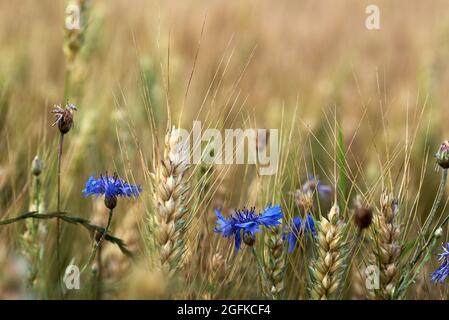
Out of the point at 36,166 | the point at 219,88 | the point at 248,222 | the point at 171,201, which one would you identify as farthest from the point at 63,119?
the point at 219,88

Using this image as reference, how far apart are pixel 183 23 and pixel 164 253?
3315 millimetres

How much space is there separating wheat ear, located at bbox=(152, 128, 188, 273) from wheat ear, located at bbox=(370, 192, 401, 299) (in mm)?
372

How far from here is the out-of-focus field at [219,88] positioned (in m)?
1.80

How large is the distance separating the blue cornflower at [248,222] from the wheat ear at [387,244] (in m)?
0.19

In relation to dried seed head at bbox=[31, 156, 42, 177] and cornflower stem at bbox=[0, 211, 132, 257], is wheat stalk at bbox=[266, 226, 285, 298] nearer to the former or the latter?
cornflower stem at bbox=[0, 211, 132, 257]

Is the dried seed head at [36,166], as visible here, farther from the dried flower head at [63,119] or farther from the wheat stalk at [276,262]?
the wheat stalk at [276,262]

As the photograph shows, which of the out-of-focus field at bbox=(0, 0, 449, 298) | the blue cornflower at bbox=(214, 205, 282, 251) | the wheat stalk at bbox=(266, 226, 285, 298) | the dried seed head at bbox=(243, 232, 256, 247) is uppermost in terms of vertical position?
the out-of-focus field at bbox=(0, 0, 449, 298)

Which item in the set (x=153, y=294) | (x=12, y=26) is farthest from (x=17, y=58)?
(x=153, y=294)

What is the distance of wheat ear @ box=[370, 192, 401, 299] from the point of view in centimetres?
145

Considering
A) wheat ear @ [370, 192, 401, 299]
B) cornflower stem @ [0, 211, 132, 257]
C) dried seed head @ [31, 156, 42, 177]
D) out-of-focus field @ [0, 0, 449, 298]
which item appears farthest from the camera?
out-of-focus field @ [0, 0, 449, 298]

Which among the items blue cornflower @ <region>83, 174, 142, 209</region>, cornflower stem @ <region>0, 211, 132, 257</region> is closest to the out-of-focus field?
blue cornflower @ <region>83, 174, 142, 209</region>

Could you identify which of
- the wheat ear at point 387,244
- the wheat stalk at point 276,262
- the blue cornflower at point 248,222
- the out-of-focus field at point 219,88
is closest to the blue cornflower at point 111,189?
the out-of-focus field at point 219,88

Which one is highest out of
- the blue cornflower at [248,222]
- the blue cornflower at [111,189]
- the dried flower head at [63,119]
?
the dried flower head at [63,119]
